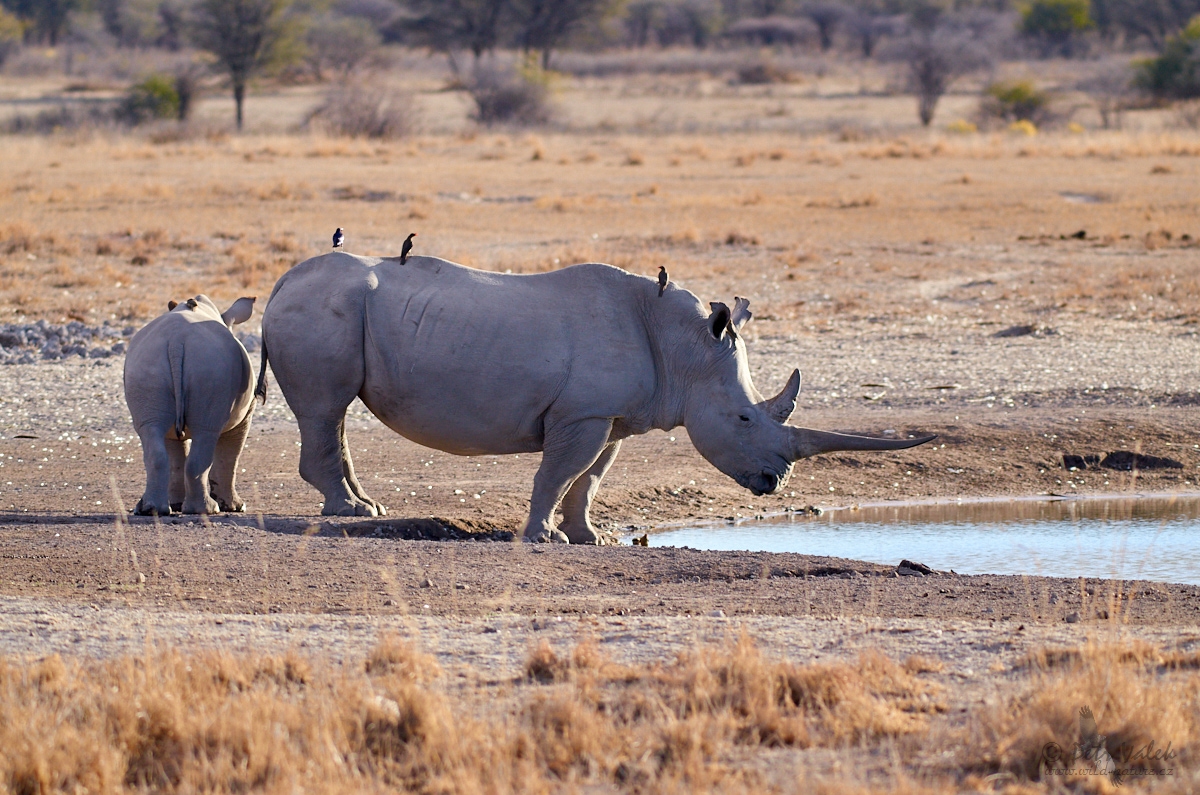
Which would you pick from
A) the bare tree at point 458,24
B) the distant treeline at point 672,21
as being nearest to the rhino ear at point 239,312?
the bare tree at point 458,24

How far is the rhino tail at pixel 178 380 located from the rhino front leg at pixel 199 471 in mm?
118

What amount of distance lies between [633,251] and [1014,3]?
242 ft

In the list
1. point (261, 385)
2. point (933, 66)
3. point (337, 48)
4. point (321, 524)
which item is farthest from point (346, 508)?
point (337, 48)

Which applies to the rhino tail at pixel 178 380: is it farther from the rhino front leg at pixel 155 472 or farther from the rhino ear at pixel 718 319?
the rhino ear at pixel 718 319

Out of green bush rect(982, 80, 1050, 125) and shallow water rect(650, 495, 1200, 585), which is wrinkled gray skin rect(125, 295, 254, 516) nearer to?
shallow water rect(650, 495, 1200, 585)

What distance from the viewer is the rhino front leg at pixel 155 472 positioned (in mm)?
8086

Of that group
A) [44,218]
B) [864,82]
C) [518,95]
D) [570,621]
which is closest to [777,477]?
[570,621]

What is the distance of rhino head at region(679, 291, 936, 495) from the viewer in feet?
26.3

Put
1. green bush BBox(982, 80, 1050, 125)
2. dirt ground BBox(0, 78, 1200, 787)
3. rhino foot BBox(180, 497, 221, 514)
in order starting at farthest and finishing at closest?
green bush BBox(982, 80, 1050, 125), rhino foot BBox(180, 497, 221, 514), dirt ground BBox(0, 78, 1200, 787)

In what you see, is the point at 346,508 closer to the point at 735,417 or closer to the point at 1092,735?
the point at 735,417

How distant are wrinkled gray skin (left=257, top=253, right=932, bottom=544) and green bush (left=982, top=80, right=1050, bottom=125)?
37890mm

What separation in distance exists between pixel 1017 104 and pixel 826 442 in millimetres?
38958

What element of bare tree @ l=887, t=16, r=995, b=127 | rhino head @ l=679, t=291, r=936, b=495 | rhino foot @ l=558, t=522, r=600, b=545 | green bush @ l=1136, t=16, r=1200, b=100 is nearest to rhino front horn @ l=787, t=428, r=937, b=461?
rhino head @ l=679, t=291, r=936, b=495

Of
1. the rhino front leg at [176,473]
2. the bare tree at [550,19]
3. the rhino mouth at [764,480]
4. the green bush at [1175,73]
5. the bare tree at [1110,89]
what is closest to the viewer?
the rhino mouth at [764,480]
